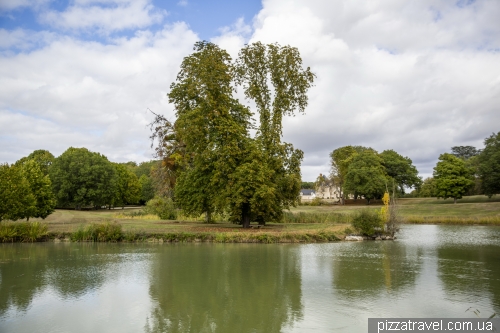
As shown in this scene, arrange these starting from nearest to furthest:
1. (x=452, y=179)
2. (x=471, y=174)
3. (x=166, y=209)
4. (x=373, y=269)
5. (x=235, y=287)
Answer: (x=235, y=287) < (x=373, y=269) < (x=166, y=209) < (x=452, y=179) < (x=471, y=174)

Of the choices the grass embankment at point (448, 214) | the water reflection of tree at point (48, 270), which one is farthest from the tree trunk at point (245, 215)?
the water reflection of tree at point (48, 270)

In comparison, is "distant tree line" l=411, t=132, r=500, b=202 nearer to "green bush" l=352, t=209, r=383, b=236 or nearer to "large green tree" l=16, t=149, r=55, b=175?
"green bush" l=352, t=209, r=383, b=236

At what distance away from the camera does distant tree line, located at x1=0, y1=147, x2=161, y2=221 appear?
2844 centimetres

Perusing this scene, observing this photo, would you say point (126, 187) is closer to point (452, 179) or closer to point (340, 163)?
point (340, 163)

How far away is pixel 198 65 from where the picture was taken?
32.3 metres

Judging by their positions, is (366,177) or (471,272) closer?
(471,272)

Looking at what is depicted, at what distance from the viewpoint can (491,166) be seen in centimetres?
5609

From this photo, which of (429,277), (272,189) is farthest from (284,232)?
(429,277)

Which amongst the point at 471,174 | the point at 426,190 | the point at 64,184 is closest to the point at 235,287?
the point at 64,184

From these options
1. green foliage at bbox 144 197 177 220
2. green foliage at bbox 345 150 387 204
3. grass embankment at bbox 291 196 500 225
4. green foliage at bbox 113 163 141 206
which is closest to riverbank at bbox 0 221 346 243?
grass embankment at bbox 291 196 500 225

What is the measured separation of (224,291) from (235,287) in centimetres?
68

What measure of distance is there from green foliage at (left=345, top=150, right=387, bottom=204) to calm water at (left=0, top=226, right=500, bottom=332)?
46492 millimetres

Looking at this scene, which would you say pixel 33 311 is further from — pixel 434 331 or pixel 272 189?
pixel 272 189

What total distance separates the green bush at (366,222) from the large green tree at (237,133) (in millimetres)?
5679
